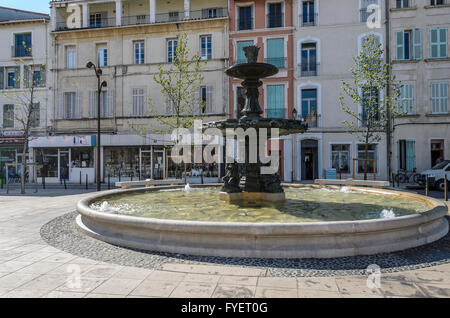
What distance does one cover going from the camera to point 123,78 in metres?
23.6

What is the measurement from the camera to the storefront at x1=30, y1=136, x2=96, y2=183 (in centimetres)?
2345

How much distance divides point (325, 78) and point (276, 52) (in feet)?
12.7

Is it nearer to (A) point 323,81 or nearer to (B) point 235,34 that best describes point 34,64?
(B) point 235,34

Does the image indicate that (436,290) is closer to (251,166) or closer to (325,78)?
(251,166)

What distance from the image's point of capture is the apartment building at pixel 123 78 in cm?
2278

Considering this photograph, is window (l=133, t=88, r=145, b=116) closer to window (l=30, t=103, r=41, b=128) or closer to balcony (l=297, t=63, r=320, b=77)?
window (l=30, t=103, r=41, b=128)

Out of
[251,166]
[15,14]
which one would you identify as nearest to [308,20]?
[251,166]

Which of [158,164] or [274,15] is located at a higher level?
[274,15]

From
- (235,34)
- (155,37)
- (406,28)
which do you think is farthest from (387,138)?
(155,37)

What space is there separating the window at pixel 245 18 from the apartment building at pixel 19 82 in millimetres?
15273

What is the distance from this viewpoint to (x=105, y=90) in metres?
24.1

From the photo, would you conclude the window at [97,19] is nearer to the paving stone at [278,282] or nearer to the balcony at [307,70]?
the balcony at [307,70]

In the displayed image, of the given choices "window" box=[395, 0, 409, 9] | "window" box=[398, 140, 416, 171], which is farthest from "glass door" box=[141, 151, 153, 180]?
"window" box=[395, 0, 409, 9]
